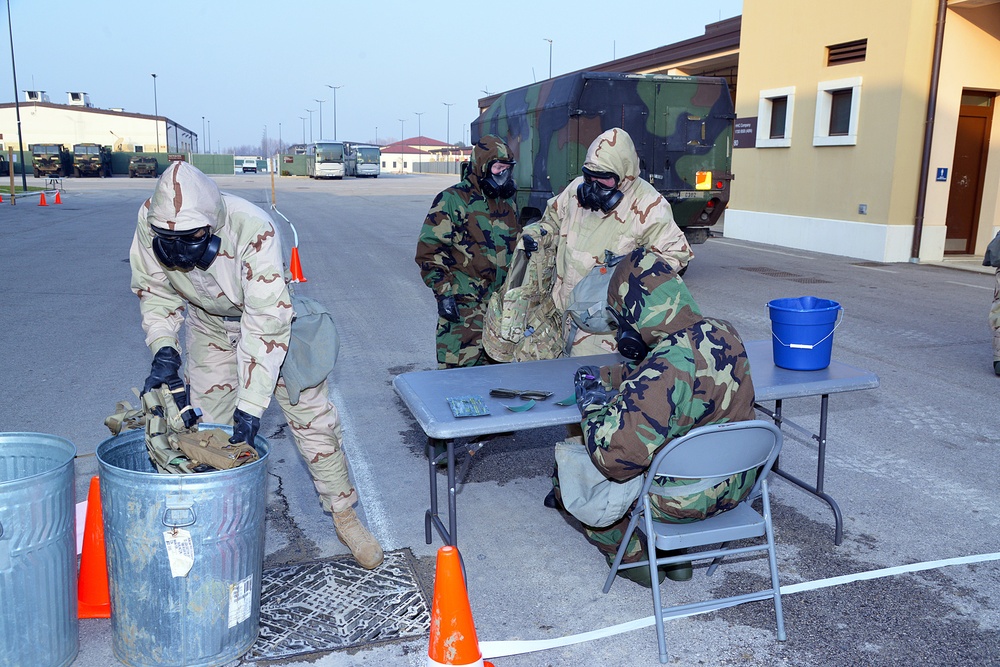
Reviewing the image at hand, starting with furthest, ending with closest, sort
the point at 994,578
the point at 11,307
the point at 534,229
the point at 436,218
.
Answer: the point at 11,307, the point at 436,218, the point at 534,229, the point at 994,578

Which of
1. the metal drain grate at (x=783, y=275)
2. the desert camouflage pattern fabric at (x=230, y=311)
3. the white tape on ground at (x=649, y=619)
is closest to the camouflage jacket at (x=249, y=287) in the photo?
the desert camouflage pattern fabric at (x=230, y=311)

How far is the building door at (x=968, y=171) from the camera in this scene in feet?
47.9

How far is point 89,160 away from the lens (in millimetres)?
53375

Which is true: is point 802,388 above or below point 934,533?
above

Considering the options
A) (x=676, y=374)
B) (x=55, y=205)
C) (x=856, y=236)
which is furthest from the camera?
(x=55, y=205)

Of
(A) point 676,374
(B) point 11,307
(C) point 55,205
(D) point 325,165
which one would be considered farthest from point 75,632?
(D) point 325,165

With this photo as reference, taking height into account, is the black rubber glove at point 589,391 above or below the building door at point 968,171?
below

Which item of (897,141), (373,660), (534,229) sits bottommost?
(373,660)

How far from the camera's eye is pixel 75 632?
2898 millimetres

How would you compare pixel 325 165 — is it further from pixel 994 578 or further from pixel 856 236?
pixel 994 578

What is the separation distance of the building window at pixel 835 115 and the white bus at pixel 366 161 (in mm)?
41347

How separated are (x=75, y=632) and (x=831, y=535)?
10.8ft

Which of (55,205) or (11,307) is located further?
(55,205)

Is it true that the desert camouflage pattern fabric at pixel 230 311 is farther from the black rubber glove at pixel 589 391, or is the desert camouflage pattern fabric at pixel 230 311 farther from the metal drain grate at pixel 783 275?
the metal drain grate at pixel 783 275
